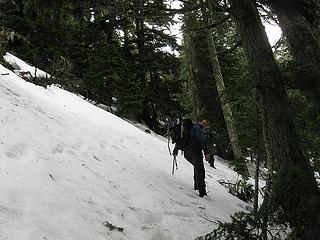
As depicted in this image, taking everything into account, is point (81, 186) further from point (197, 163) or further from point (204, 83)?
point (204, 83)

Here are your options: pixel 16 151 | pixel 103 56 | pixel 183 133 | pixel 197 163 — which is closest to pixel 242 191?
pixel 197 163

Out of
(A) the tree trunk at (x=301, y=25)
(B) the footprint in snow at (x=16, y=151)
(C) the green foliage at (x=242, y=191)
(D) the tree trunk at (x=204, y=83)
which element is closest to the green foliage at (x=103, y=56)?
(D) the tree trunk at (x=204, y=83)

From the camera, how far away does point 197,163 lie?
854 cm

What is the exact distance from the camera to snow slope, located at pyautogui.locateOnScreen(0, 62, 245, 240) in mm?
4797

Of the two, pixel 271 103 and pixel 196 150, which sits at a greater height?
pixel 271 103

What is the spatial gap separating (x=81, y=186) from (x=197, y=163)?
3.16m

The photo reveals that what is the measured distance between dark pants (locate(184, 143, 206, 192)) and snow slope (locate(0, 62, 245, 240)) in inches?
9.0

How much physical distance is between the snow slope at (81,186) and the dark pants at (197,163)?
23 cm

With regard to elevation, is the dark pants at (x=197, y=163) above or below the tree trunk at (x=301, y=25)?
below

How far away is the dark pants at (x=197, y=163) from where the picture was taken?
840 cm

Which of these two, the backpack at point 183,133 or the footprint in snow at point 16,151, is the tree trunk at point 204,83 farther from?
the footprint in snow at point 16,151

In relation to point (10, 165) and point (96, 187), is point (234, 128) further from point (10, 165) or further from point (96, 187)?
point (10, 165)

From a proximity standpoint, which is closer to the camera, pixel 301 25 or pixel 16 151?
pixel 16 151

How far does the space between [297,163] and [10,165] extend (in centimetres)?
433
